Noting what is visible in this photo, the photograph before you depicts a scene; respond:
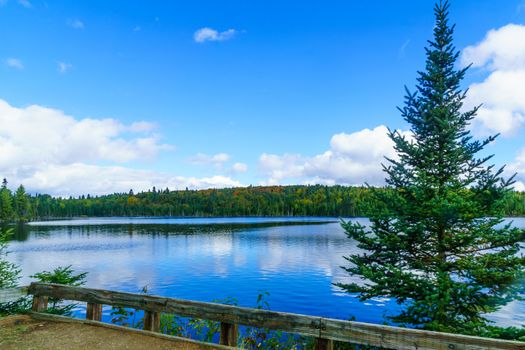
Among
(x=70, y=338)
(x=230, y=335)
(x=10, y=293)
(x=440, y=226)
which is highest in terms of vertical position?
(x=440, y=226)

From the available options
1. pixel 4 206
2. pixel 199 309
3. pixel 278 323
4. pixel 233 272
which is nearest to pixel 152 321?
pixel 199 309

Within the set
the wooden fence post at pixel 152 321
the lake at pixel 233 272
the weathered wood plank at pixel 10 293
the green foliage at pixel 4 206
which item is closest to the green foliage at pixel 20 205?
the green foliage at pixel 4 206

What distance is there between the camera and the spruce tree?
8.82 m

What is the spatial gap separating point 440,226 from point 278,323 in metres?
6.35

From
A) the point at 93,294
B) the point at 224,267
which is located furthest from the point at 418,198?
the point at 224,267

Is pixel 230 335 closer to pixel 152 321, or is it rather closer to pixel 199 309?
pixel 199 309

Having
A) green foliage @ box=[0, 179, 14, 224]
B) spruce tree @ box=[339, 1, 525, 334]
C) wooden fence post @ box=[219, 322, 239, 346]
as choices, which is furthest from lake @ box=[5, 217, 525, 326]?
green foliage @ box=[0, 179, 14, 224]

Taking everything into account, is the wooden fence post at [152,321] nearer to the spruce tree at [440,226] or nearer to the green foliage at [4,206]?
the spruce tree at [440,226]

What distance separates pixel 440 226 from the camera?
9.84 metres

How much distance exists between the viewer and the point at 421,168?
35.0 ft

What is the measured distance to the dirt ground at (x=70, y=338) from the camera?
680 cm

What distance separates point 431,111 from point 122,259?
39.8 m

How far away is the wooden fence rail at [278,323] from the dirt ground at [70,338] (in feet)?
1.53

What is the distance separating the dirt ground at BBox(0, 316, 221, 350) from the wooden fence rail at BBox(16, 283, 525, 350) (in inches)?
18.4
